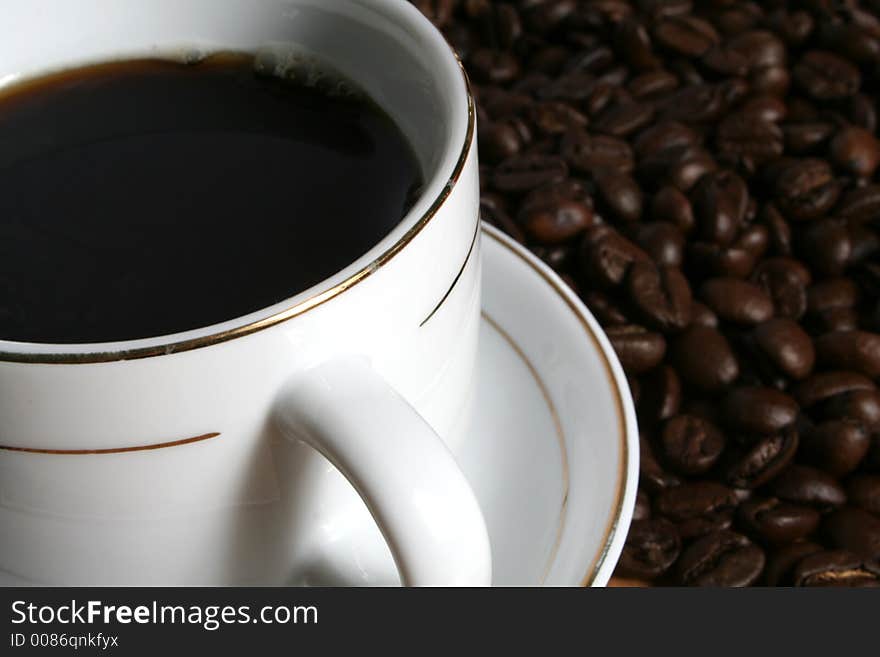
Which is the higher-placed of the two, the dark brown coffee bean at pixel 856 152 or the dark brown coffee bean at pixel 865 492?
the dark brown coffee bean at pixel 856 152

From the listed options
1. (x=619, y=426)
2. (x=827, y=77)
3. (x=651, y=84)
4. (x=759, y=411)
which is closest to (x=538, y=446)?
(x=619, y=426)

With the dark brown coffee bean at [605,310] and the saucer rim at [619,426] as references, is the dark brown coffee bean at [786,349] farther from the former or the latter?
the saucer rim at [619,426]

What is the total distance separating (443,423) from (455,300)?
0.11m

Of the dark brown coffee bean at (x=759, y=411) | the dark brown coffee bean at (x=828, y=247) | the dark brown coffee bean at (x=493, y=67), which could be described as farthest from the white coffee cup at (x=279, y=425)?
the dark brown coffee bean at (x=493, y=67)

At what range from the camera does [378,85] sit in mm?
871

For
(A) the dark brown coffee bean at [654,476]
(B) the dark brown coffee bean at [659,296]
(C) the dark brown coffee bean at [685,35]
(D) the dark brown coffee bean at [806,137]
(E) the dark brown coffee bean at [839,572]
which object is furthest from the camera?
(C) the dark brown coffee bean at [685,35]

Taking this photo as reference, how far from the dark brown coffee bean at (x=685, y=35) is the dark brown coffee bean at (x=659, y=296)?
46 centimetres

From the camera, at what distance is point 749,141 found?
4.91 ft

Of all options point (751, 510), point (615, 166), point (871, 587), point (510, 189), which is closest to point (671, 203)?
point (615, 166)

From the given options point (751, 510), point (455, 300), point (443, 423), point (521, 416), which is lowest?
point (751, 510)

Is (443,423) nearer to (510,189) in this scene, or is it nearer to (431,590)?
(431,590)

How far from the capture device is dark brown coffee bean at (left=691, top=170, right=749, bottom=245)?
136cm

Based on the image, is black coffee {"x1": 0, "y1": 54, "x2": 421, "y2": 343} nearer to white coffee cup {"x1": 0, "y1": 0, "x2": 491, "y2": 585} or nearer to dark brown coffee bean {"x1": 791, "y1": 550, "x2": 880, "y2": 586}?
white coffee cup {"x1": 0, "y1": 0, "x2": 491, "y2": 585}

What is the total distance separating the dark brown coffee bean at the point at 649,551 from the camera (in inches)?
43.2
